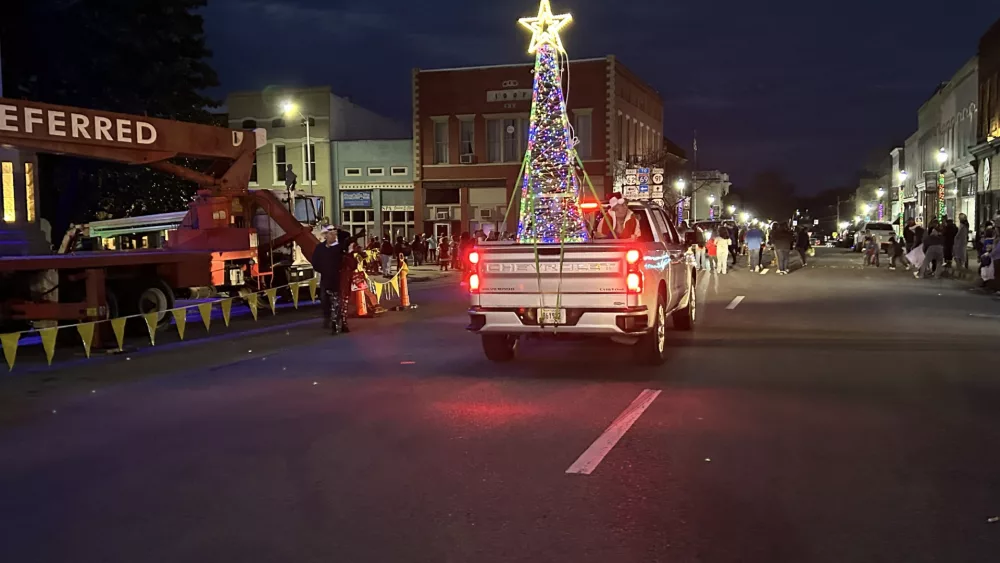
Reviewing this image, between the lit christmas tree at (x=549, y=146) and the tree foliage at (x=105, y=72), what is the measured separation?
43.4ft

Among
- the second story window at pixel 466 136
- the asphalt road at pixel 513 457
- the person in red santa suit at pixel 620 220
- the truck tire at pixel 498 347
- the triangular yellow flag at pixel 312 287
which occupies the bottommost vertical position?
the asphalt road at pixel 513 457

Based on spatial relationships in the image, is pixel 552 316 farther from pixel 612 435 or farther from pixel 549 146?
pixel 549 146

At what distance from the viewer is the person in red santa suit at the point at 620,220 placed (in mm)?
12203

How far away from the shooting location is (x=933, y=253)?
25672mm

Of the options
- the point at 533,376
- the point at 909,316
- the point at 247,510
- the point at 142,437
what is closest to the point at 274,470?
the point at 247,510

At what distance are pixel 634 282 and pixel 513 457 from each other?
362 centimetres

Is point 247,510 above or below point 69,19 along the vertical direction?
below

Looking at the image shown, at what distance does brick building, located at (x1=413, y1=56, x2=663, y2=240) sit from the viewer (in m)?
45.1

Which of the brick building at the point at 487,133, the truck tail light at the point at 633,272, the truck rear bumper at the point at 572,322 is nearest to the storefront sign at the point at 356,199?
the brick building at the point at 487,133

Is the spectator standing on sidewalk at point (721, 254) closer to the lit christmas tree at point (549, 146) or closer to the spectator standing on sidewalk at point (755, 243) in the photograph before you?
the spectator standing on sidewalk at point (755, 243)

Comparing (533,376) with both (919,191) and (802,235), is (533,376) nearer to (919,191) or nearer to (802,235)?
(802,235)

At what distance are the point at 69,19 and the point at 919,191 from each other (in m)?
52.7

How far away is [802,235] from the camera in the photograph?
32.5 metres

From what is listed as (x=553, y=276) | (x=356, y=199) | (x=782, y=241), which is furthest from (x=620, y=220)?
(x=356, y=199)
